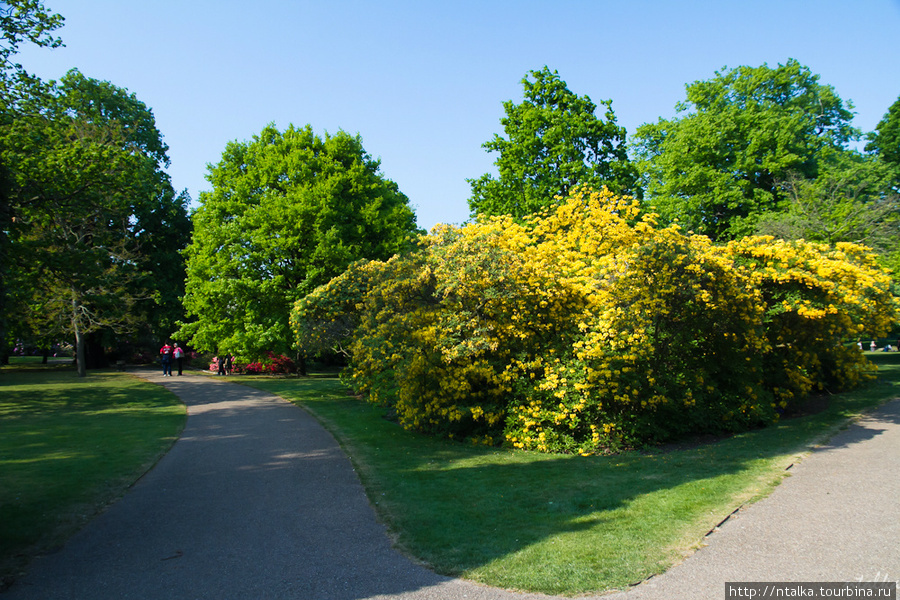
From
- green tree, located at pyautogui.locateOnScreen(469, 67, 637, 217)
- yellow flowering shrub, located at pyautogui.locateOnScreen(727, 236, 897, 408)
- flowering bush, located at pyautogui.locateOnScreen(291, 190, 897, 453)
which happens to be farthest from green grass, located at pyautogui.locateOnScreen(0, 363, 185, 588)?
green tree, located at pyautogui.locateOnScreen(469, 67, 637, 217)

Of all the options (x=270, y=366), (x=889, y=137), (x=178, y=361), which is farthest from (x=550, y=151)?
(x=889, y=137)

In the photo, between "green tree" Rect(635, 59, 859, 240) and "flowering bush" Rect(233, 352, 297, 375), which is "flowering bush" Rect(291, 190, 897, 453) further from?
"flowering bush" Rect(233, 352, 297, 375)

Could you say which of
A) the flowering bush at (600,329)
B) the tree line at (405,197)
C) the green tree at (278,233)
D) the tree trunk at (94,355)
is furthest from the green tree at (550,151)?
the tree trunk at (94,355)

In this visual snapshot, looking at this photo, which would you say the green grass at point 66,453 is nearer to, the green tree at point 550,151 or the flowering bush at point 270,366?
the flowering bush at point 270,366

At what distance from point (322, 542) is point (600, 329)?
Answer: 581 cm

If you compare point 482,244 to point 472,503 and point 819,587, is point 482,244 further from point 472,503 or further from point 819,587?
point 819,587

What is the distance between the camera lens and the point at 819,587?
12.6 ft

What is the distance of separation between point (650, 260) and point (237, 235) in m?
18.8

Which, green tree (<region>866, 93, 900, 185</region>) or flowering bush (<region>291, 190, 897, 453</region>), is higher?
green tree (<region>866, 93, 900, 185</region>)

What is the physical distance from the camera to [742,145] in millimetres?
25594

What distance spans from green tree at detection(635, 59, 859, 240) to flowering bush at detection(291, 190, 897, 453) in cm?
1334

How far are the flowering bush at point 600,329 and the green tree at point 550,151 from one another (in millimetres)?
9241

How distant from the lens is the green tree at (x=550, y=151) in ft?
68.0

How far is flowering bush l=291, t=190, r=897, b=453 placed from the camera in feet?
29.5
